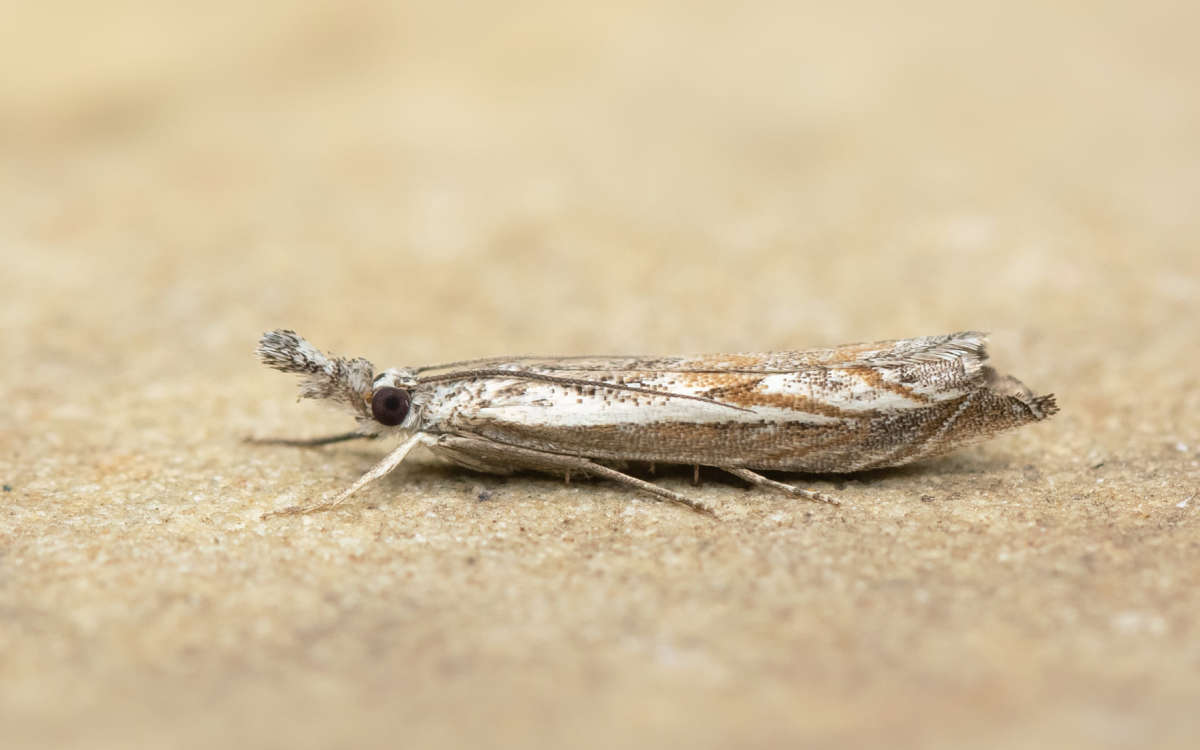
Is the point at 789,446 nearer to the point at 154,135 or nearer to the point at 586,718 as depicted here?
the point at 586,718

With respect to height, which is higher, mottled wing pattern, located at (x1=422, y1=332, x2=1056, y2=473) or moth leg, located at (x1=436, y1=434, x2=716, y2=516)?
mottled wing pattern, located at (x1=422, y1=332, x2=1056, y2=473)

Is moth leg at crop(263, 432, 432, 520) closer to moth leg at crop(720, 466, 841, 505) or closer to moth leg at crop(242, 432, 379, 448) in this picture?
moth leg at crop(242, 432, 379, 448)

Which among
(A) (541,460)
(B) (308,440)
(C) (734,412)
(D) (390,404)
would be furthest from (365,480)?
(C) (734,412)

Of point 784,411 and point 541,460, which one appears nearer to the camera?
point 784,411

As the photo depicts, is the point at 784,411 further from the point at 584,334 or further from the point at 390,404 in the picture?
the point at 584,334

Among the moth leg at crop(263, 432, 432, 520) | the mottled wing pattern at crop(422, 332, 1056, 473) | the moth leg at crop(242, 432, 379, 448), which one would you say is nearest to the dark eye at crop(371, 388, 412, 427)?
the moth leg at crop(263, 432, 432, 520)

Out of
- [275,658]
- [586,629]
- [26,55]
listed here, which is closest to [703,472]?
[586,629]

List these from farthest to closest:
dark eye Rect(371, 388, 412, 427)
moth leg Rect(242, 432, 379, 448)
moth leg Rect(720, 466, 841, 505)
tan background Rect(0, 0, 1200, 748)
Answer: moth leg Rect(242, 432, 379, 448) < dark eye Rect(371, 388, 412, 427) < moth leg Rect(720, 466, 841, 505) < tan background Rect(0, 0, 1200, 748)
